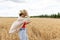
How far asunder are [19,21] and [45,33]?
3795 mm

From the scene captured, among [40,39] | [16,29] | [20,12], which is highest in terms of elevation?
[20,12]

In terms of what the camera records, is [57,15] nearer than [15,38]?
No

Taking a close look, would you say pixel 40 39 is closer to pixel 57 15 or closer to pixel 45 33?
pixel 45 33

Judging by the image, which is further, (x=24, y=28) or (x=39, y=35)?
(x=39, y=35)

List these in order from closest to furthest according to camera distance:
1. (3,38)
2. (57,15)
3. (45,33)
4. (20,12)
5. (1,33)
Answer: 1. (20,12)
2. (3,38)
3. (1,33)
4. (45,33)
5. (57,15)

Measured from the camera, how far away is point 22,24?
23.6ft

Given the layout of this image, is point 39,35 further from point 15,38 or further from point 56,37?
point 15,38

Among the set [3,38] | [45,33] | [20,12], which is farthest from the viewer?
[45,33]

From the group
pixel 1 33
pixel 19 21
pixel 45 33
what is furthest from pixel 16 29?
pixel 45 33

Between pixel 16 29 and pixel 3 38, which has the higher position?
pixel 16 29

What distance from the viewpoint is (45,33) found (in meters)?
10.9

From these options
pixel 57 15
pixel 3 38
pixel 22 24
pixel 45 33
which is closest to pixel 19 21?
pixel 22 24

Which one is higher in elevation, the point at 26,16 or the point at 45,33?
the point at 26,16

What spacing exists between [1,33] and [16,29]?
3032 mm
